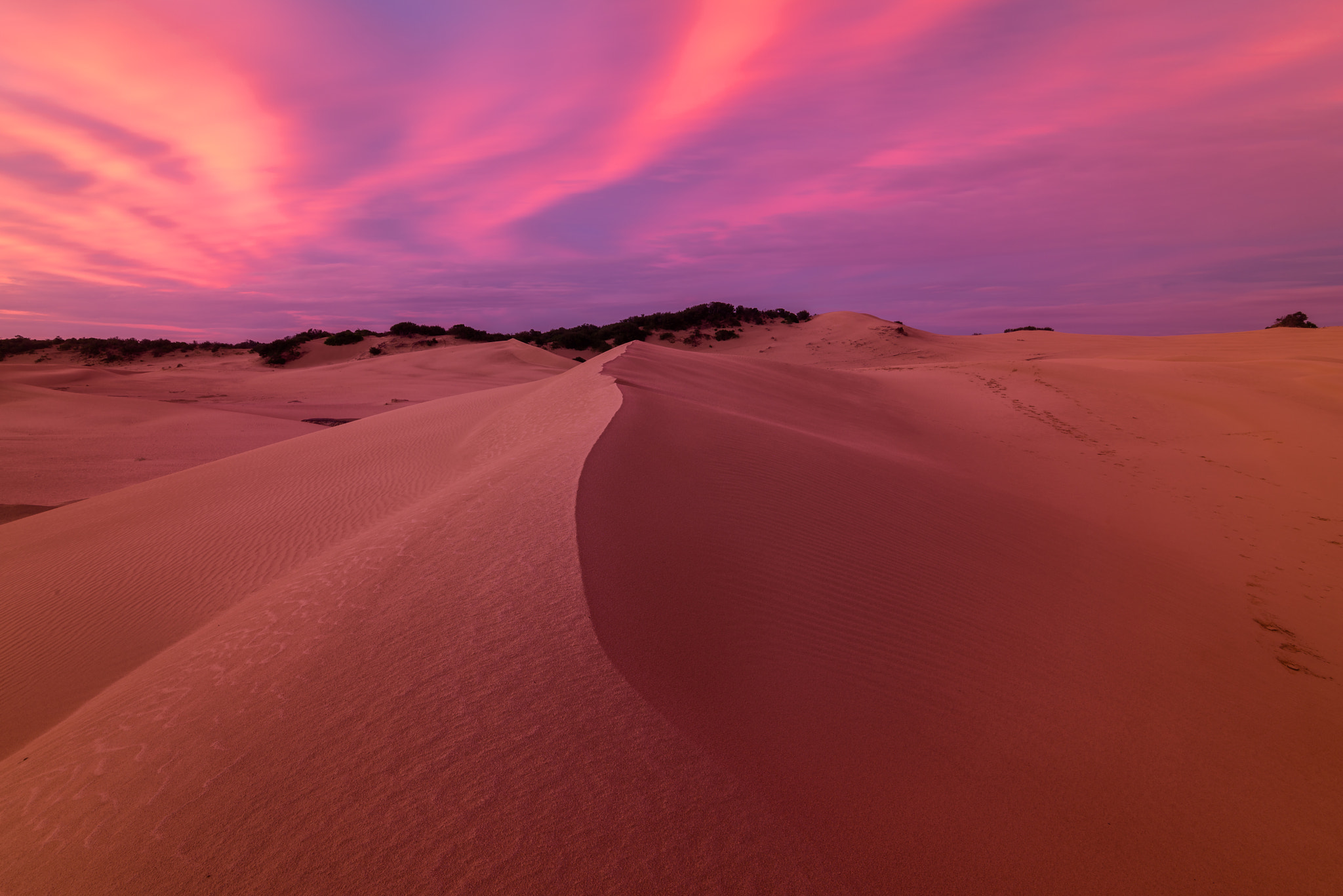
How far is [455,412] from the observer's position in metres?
9.60

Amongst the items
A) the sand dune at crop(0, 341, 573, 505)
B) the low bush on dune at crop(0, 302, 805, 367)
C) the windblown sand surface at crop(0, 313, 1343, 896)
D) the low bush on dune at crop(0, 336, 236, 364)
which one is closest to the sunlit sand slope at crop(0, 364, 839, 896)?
the windblown sand surface at crop(0, 313, 1343, 896)

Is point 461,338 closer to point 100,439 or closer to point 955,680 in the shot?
point 100,439

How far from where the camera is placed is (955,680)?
280cm

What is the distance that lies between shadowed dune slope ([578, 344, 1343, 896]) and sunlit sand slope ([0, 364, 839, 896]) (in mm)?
245

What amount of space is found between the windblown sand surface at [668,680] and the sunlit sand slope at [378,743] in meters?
0.01

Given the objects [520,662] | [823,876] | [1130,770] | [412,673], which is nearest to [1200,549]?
[1130,770]

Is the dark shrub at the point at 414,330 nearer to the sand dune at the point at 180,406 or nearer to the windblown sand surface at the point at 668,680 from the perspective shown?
the sand dune at the point at 180,406

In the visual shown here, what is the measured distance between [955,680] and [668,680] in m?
1.42

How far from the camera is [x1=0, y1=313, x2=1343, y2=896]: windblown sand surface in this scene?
1780 mm

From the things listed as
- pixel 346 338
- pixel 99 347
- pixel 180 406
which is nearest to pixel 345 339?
pixel 346 338

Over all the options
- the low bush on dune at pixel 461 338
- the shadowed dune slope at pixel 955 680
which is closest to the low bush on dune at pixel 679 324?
the low bush on dune at pixel 461 338

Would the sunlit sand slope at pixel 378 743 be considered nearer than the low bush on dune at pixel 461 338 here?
Yes

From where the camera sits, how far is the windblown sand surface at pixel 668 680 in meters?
1.78

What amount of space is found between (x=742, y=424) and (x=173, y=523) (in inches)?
218
